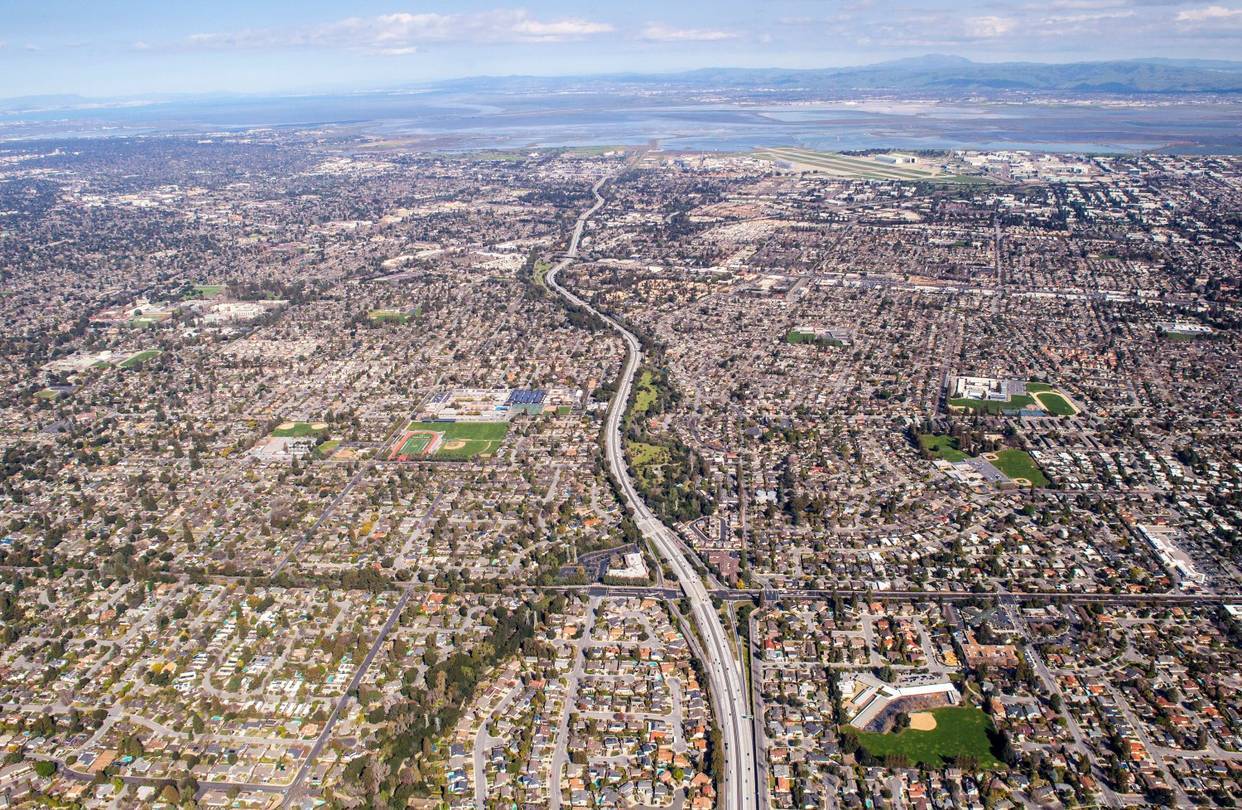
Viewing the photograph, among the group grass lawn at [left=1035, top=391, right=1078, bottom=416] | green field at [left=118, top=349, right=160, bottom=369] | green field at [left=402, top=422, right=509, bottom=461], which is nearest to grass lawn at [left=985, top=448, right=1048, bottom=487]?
grass lawn at [left=1035, top=391, right=1078, bottom=416]

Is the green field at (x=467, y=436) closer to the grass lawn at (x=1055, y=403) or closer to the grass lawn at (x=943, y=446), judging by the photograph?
the grass lawn at (x=943, y=446)

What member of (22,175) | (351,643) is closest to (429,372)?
(351,643)

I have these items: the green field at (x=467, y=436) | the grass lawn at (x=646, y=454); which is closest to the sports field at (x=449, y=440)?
the green field at (x=467, y=436)

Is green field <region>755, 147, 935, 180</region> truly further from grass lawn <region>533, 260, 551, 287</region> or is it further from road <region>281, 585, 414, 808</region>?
Answer: road <region>281, 585, 414, 808</region>

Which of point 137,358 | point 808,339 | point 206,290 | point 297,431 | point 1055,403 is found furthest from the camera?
point 206,290

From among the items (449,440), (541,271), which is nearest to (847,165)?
(541,271)

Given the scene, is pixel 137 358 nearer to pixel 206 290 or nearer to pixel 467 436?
pixel 206 290
